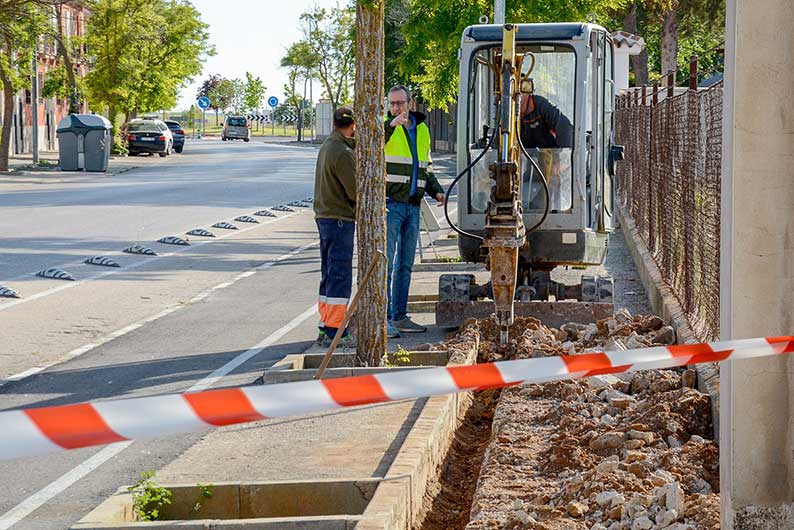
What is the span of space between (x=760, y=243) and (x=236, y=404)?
253 cm

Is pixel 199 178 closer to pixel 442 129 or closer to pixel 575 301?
pixel 575 301

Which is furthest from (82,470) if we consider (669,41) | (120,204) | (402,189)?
(669,41)

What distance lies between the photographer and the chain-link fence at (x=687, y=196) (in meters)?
9.05

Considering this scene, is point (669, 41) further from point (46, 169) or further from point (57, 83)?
point (57, 83)

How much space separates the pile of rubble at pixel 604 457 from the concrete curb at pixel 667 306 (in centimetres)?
9

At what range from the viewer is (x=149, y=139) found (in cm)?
6172

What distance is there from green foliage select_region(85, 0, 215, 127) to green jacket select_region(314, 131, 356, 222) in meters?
47.6

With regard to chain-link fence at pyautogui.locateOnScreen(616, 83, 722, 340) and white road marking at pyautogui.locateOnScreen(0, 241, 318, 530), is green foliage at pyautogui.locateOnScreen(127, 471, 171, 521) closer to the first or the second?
white road marking at pyautogui.locateOnScreen(0, 241, 318, 530)

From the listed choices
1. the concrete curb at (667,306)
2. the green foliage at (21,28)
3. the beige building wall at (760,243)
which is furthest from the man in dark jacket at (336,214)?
the green foliage at (21,28)

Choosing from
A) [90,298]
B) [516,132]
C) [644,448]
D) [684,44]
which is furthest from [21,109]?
[644,448]

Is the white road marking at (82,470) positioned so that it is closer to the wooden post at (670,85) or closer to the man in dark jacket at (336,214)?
the man in dark jacket at (336,214)

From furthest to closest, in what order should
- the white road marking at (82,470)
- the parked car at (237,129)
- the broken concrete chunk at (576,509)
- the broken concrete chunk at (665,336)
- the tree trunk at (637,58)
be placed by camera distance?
1. the parked car at (237,129)
2. the tree trunk at (637,58)
3. the broken concrete chunk at (665,336)
4. the white road marking at (82,470)
5. the broken concrete chunk at (576,509)

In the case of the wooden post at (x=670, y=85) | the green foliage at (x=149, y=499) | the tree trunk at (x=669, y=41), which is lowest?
the green foliage at (x=149, y=499)

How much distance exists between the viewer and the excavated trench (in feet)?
17.5
